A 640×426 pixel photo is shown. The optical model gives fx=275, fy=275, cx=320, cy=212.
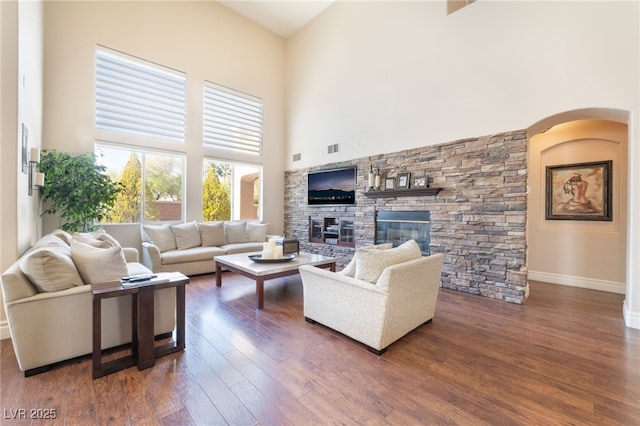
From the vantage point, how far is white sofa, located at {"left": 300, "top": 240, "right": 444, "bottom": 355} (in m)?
2.23

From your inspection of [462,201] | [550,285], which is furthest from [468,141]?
[550,285]

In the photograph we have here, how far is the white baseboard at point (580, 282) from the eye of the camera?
4000mm

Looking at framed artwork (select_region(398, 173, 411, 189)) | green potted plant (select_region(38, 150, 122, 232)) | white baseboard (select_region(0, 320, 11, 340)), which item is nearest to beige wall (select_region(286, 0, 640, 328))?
framed artwork (select_region(398, 173, 411, 189))

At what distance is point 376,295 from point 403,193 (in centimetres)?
284

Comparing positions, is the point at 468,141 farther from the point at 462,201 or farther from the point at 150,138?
the point at 150,138

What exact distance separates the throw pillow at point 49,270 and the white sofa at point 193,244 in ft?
7.50

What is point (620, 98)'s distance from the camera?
2979 millimetres

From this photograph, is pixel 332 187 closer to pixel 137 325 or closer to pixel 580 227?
pixel 580 227

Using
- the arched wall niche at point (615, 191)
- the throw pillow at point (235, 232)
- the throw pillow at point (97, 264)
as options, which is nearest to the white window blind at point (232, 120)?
the throw pillow at point (235, 232)

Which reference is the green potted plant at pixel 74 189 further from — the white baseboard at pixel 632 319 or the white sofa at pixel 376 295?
the white baseboard at pixel 632 319

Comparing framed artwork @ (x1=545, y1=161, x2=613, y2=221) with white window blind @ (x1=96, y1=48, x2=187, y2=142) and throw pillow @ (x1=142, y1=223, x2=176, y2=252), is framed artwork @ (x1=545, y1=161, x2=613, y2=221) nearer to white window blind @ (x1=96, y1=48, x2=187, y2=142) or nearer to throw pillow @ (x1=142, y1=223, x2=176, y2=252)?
throw pillow @ (x1=142, y1=223, x2=176, y2=252)

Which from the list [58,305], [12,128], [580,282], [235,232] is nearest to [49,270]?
[58,305]

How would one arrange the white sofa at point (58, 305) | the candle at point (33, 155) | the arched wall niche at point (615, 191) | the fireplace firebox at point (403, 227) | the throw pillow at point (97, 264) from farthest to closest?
the fireplace firebox at point (403, 227) < the candle at point (33, 155) < the arched wall niche at point (615, 191) < the throw pillow at point (97, 264) < the white sofa at point (58, 305)

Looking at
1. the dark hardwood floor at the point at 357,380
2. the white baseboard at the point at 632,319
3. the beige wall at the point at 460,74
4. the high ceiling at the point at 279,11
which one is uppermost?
the high ceiling at the point at 279,11
